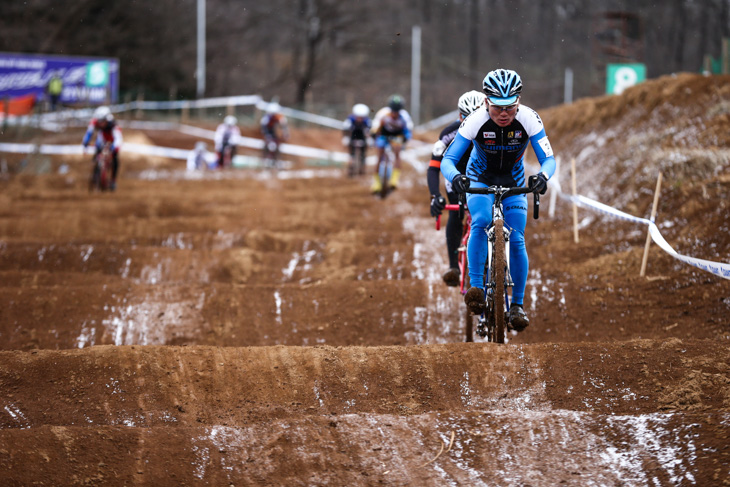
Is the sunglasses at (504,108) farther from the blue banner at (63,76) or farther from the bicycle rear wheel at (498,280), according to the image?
the blue banner at (63,76)

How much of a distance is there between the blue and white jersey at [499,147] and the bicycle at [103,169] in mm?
12586

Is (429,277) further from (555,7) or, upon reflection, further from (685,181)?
(555,7)

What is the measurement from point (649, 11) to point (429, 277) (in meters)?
A: 55.6

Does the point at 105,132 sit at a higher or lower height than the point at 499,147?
higher

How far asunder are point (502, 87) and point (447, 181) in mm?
1476

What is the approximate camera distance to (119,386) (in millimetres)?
5684

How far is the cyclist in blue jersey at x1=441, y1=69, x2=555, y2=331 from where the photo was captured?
6082 millimetres

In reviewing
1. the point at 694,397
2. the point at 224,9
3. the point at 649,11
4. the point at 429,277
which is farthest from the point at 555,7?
the point at 694,397

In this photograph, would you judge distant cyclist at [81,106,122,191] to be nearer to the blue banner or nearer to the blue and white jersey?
the blue banner

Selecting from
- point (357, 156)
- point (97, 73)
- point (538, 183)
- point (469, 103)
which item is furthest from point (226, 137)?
point (538, 183)

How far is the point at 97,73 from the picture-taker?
105 feet

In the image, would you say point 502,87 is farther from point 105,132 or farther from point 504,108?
point 105,132

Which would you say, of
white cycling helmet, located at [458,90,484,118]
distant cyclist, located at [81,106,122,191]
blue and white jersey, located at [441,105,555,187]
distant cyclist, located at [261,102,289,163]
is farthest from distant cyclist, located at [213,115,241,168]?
blue and white jersey, located at [441,105,555,187]

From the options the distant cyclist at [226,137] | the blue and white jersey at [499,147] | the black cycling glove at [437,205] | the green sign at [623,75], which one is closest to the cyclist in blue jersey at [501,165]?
the blue and white jersey at [499,147]
